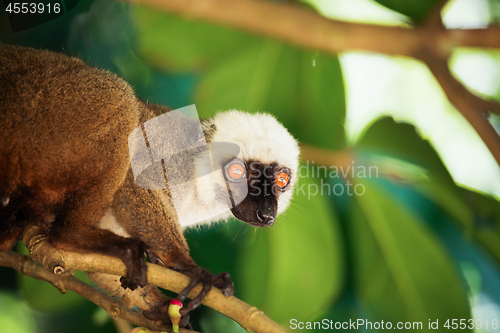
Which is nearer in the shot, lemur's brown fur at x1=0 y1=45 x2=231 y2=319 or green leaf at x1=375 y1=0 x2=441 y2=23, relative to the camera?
lemur's brown fur at x1=0 y1=45 x2=231 y2=319

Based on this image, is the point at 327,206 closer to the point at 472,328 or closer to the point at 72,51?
the point at 472,328

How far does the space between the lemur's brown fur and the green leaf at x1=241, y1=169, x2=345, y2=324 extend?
0.31m

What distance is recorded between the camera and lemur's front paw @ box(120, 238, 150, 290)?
31.0 inches

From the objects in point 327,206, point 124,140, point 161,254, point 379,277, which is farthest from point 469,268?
point 124,140

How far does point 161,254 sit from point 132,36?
25.8 inches

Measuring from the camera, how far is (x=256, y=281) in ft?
3.80

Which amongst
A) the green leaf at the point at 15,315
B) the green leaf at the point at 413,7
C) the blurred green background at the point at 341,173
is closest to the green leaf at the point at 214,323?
the blurred green background at the point at 341,173

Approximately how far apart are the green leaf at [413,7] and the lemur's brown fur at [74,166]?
2.92ft

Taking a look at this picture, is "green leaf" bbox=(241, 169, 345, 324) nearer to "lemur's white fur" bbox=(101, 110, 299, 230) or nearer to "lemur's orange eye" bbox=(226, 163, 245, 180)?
"lemur's white fur" bbox=(101, 110, 299, 230)

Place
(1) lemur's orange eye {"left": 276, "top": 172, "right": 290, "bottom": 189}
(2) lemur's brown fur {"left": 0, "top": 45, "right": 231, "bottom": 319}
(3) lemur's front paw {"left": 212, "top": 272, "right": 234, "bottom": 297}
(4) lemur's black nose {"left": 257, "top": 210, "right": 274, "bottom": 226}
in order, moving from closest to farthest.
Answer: (2) lemur's brown fur {"left": 0, "top": 45, "right": 231, "bottom": 319} → (3) lemur's front paw {"left": 212, "top": 272, "right": 234, "bottom": 297} → (4) lemur's black nose {"left": 257, "top": 210, "right": 274, "bottom": 226} → (1) lemur's orange eye {"left": 276, "top": 172, "right": 290, "bottom": 189}

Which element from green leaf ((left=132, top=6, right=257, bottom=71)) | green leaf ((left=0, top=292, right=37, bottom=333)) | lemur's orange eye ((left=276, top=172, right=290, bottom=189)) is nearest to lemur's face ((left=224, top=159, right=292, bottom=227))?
lemur's orange eye ((left=276, top=172, right=290, bottom=189))

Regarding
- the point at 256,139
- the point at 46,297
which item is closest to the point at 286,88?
the point at 256,139

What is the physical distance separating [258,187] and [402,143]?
1.69 feet

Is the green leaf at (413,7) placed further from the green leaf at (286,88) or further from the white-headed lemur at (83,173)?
the white-headed lemur at (83,173)
